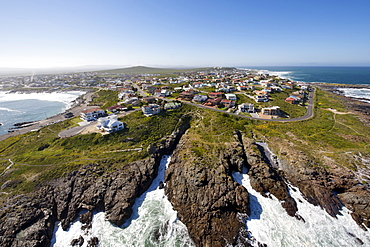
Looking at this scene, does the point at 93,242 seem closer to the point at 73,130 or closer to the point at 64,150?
the point at 64,150

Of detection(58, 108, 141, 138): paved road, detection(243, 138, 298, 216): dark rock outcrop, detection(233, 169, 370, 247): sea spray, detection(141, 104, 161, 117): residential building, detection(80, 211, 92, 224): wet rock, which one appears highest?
detection(141, 104, 161, 117): residential building

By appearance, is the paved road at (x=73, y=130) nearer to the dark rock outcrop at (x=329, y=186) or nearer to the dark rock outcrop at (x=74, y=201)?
the dark rock outcrop at (x=74, y=201)

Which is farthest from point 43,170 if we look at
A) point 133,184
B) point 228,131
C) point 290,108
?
point 290,108

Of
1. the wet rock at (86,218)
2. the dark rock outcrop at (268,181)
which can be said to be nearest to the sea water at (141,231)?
the wet rock at (86,218)

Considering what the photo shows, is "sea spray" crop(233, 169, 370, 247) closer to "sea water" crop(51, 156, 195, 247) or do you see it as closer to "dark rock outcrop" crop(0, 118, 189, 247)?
"sea water" crop(51, 156, 195, 247)

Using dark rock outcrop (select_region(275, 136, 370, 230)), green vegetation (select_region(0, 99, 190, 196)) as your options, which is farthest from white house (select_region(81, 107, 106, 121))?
dark rock outcrop (select_region(275, 136, 370, 230))

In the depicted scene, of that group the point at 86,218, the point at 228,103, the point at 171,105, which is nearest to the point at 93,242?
the point at 86,218
